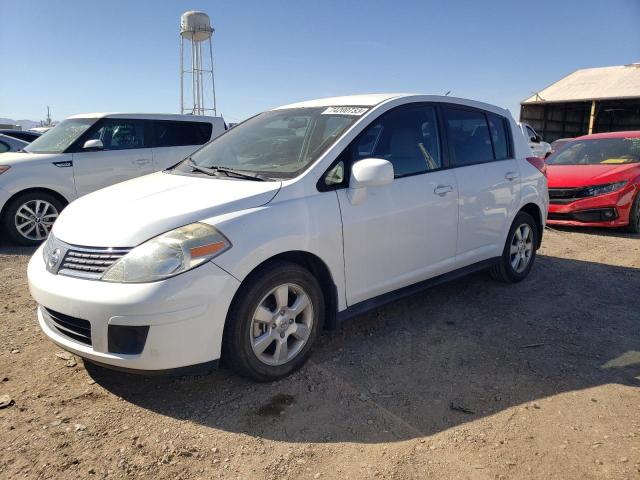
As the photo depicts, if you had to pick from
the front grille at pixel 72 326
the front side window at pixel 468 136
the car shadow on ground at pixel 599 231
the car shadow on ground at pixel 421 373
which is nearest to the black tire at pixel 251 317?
the car shadow on ground at pixel 421 373

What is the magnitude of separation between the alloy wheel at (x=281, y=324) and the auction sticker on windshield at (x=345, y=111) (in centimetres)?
133

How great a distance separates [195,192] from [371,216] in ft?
3.70

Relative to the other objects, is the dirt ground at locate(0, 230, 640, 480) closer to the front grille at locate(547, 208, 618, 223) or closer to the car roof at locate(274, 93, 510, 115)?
the car roof at locate(274, 93, 510, 115)

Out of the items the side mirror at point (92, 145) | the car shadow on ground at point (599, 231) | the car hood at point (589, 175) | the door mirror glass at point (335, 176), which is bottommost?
the car shadow on ground at point (599, 231)

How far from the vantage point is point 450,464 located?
2297 millimetres

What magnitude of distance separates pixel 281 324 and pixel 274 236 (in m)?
0.54

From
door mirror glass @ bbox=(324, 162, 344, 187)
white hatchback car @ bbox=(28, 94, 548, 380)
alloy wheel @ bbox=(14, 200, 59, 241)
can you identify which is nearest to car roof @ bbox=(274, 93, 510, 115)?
white hatchback car @ bbox=(28, 94, 548, 380)

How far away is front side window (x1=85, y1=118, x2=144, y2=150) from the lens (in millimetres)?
6949

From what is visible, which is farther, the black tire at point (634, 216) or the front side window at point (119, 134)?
the black tire at point (634, 216)

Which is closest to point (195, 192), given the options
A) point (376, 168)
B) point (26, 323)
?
point (376, 168)

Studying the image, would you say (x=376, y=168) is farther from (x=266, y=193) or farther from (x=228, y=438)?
(x=228, y=438)

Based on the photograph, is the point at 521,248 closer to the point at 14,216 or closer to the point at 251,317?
the point at 251,317

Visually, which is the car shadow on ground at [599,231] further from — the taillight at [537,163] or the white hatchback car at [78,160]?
the white hatchback car at [78,160]

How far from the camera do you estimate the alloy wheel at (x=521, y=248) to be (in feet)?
15.9
